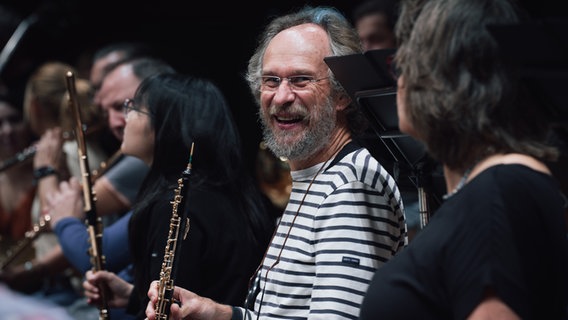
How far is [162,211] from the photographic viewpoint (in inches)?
112

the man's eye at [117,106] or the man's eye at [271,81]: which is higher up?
the man's eye at [271,81]

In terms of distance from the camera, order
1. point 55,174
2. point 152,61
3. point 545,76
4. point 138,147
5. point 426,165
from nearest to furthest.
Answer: point 545,76 < point 426,165 < point 138,147 < point 152,61 < point 55,174

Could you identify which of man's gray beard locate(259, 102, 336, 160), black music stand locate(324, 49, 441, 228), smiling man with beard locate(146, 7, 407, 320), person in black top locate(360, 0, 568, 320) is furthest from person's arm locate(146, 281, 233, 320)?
person in black top locate(360, 0, 568, 320)

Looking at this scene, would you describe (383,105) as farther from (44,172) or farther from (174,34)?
(174,34)

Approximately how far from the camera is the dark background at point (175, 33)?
516cm

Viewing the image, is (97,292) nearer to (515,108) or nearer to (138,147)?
(138,147)

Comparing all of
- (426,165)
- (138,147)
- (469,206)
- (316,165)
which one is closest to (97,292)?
(138,147)

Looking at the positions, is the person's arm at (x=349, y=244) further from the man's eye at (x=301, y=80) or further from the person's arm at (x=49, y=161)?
the person's arm at (x=49, y=161)

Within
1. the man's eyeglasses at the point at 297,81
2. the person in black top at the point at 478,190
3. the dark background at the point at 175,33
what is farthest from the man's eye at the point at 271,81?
the dark background at the point at 175,33

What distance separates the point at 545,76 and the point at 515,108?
0.10 metres

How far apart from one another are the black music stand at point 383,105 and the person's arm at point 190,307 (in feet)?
1.95

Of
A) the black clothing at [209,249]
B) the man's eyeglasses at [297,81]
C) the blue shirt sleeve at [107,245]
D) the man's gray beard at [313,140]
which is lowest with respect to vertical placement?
the blue shirt sleeve at [107,245]

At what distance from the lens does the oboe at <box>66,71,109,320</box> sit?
3.28m

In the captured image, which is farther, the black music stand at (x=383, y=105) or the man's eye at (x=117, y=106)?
the man's eye at (x=117, y=106)
